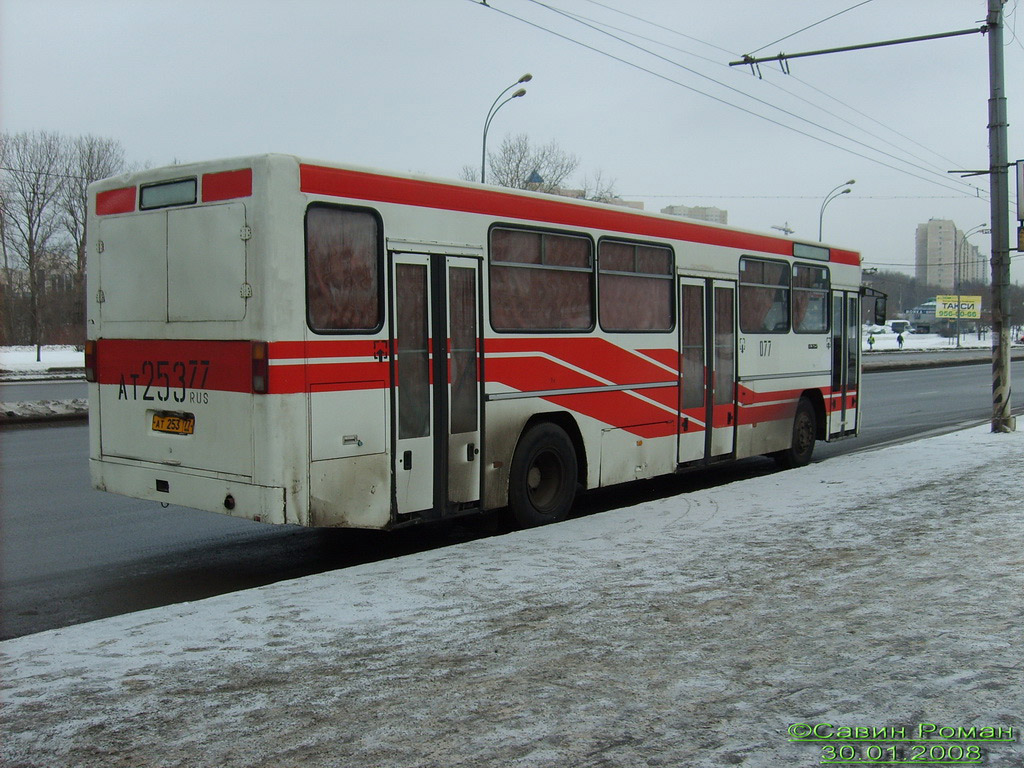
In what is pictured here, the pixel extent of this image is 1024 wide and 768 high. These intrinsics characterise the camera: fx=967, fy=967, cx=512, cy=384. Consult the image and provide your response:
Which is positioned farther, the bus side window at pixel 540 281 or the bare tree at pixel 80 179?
the bare tree at pixel 80 179

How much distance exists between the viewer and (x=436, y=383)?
7723 mm

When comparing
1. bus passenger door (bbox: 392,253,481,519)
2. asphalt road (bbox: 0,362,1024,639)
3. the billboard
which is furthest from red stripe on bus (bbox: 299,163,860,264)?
the billboard

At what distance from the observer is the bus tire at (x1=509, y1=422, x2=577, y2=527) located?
8.55 metres

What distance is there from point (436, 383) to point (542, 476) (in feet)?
5.90

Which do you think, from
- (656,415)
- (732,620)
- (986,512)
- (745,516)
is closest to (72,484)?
(656,415)

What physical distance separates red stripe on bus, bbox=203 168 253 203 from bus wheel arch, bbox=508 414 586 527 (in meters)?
3.25

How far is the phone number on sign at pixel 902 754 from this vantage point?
143 inches

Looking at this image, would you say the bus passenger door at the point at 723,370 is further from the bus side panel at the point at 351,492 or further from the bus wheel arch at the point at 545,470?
the bus side panel at the point at 351,492

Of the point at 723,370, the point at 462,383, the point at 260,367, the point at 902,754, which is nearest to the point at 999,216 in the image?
the point at 723,370

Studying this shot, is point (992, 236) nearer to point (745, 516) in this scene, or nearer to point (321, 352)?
point (745, 516)

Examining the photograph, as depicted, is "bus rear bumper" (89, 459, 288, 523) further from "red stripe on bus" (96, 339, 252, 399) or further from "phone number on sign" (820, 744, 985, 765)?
"phone number on sign" (820, 744, 985, 765)

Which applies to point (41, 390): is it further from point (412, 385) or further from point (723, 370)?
point (412, 385)

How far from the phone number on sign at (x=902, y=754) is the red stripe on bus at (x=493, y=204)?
4902 mm

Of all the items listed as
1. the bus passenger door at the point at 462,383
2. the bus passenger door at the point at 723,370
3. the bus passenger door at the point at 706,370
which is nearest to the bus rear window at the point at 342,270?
the bus passenger door at the point at 462,383
